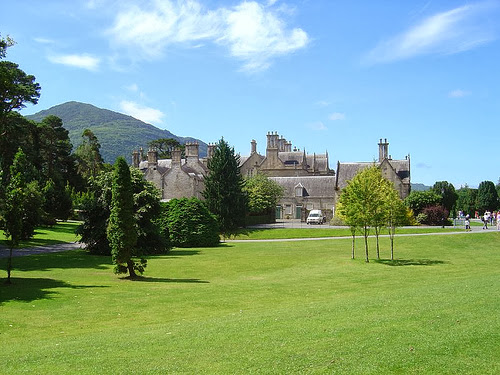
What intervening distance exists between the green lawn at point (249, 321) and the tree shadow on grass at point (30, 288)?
1.6 inches

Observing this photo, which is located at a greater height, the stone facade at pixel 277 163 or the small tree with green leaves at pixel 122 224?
the stone facade at pixel 277 163

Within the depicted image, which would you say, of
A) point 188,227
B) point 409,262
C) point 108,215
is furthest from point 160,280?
point 188,227

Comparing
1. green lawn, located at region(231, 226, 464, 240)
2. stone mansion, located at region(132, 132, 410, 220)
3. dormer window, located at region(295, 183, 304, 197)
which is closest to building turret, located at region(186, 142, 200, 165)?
stone mansion, located at region(132, 132, 410, 220)

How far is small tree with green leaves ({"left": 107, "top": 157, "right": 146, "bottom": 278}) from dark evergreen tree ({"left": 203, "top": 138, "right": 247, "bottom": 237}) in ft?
110

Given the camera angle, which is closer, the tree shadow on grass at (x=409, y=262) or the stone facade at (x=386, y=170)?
the tree shadow on grass at (x=409, y=262)

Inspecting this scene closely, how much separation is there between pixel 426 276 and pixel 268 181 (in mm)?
53021

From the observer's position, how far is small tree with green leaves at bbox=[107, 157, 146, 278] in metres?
23.2

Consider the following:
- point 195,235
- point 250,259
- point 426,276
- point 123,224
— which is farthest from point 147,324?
point 195,235

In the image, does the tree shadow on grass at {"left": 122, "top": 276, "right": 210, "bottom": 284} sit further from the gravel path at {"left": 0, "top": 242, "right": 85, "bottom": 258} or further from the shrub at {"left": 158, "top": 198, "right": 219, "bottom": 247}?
the shrub at {"left": 158, "top": 198, "right": 219, "bottom": 247}

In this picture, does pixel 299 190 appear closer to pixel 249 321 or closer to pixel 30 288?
pixel 30 288

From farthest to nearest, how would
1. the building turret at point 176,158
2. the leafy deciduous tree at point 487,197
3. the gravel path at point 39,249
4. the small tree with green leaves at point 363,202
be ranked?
1. the leafy deciduous tree at point 487,197
2. the building turret at point 176,158
3. the gravel path at point 39,249
4. the small tree with green leaves at point 363,202

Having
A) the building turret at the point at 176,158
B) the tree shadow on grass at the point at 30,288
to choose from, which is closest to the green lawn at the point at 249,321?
the tree shadow on grass at the point at 30,288

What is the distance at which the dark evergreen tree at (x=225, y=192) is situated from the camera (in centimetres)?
5794

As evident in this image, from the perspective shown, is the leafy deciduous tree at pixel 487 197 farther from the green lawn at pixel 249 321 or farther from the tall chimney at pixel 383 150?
the green lawn at pixel 249 321
